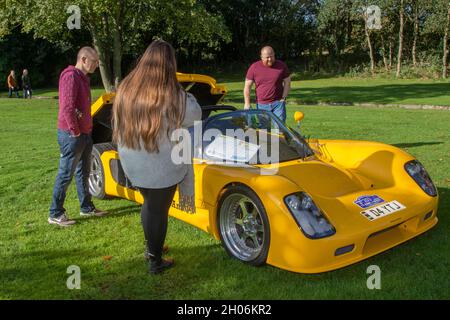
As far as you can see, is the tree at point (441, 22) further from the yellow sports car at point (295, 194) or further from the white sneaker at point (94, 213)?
the white sneaker at point (94, 213)

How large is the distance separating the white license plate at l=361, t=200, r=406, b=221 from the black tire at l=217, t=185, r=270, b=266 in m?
0.87

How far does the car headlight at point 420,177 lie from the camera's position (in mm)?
4311

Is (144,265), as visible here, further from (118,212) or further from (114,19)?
(114,19)

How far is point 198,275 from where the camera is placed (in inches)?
149

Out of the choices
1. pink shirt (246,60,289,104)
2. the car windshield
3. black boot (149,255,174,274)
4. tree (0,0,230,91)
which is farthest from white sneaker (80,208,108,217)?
tree (0,0,230,91)

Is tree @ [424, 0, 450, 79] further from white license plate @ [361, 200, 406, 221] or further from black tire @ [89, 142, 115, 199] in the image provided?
white license plate @ [361, 200, 406, 221]

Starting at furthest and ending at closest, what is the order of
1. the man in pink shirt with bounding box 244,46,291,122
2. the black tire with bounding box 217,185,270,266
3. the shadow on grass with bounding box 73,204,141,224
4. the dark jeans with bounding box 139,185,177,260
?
1. the man in pink shirt with bounding box 244,46,291,122
2. the shadow on grass with bounding box 73,204,141,224
3. the black tire with bounding box 217,185,270,266
4. the dark jeans with bounding box 139,185,177,260

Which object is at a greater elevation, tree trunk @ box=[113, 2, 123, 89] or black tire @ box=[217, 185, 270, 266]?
tree trunk @ box=[113, 2, 123, 89]

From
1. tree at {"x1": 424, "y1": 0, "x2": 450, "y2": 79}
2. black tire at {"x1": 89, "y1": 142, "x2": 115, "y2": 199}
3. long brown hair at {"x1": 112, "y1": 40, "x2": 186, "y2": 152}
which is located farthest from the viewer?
tree at {"x1": 424, "y1": 0, "x2": 450, "y2": 79}

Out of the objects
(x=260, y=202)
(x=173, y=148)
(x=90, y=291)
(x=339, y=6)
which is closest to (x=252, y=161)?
(x=260, y=202)

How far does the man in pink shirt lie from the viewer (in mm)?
7344
